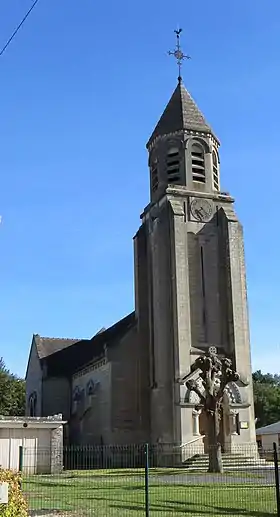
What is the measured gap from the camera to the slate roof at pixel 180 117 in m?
51.0

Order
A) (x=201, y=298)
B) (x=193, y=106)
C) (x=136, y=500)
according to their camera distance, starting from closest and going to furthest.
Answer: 1. (x=136, y=500)
2. (x=201, y=298)
3. (x=193, y=106)

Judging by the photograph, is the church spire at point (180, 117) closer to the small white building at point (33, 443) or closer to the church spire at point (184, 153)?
the church spire at point (184, 153)

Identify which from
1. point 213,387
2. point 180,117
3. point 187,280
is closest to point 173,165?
point 180,117

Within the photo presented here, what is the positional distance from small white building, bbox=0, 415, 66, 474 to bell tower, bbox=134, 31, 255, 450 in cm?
938

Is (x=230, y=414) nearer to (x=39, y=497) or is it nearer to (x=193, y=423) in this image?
(x=193, y=423)

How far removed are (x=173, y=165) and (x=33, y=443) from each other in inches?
955

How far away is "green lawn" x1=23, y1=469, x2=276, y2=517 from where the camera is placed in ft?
51.5

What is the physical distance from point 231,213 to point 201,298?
284 inches

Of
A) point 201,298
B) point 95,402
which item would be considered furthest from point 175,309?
point 95,402

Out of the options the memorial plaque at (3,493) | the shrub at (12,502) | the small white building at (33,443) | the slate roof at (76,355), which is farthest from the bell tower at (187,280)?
the memorial plaque at (3,493)

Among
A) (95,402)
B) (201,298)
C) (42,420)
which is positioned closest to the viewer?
(42,420)

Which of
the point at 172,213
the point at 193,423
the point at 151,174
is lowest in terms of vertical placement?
the point at 193,423

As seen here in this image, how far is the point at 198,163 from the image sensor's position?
5059 centimetres

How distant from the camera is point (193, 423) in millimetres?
42531
